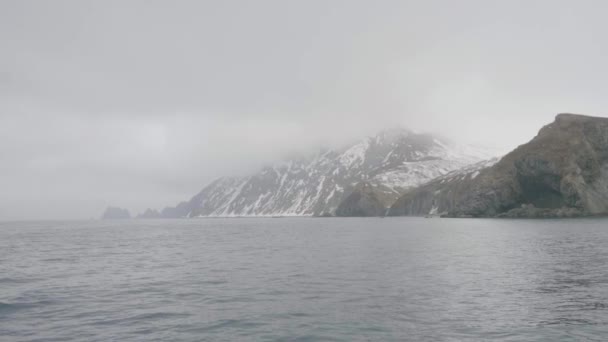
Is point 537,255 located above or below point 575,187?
below

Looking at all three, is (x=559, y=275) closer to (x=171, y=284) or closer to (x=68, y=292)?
(x=171, y=284)

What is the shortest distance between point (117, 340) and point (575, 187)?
677 feet

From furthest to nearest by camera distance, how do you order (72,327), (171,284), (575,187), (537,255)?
1. (575,187)
2. (537,255)
3. (171,284)
4. (72,327)

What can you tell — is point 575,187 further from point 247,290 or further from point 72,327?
point 72,327

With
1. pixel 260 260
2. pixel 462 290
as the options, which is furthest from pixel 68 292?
pixel 462 290

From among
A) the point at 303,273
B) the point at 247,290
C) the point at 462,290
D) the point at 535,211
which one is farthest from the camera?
the point at 535,211

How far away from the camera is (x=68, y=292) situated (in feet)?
118

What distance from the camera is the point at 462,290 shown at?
33.1 metres

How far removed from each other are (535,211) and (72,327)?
693ft

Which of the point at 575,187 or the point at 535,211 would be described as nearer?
the point at 575,187

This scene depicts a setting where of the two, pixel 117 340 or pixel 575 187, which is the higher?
pixel 575 187

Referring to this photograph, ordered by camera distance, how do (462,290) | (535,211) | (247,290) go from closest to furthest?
(462,290) → (247,290) → (535,211)

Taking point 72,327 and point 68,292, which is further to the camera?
point 68,292

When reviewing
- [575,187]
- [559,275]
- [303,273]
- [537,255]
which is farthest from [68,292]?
[575,187]
